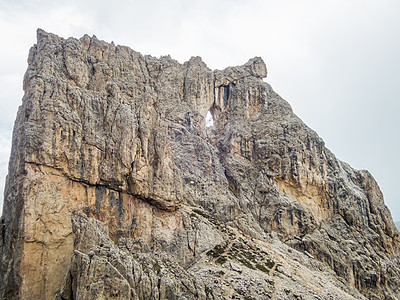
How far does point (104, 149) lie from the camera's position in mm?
53062

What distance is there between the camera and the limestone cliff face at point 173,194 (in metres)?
41.3

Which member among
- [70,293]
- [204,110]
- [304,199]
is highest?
[204,110]

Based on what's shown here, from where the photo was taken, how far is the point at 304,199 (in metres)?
75.8

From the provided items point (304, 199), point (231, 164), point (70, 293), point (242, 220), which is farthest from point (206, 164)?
point (70, 293)

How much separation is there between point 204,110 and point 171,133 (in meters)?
17.2

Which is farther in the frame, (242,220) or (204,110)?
(204,110)

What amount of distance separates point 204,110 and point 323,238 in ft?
145

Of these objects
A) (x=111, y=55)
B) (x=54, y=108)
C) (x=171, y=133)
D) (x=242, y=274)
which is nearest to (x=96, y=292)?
(x=242, y=274)

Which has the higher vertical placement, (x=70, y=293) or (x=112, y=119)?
(x=112, y=119)

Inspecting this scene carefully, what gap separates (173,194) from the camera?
56.8 meters

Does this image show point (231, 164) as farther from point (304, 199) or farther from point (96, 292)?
point (96, 292)

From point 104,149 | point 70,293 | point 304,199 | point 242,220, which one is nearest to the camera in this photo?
point 70,293

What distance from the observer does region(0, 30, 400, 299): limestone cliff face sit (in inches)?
1625

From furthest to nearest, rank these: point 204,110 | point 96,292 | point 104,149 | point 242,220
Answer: point 204,110 < point 242,220 < point 104,149 < point 96,292
